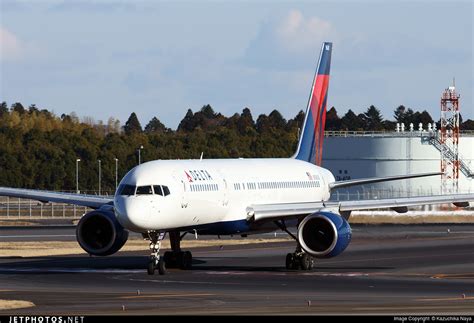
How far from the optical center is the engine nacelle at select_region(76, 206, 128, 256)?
151 feet

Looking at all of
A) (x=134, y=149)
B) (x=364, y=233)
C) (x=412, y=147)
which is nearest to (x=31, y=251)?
(x=364, y=233)

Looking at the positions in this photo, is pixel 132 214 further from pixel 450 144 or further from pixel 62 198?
pixel 450 144

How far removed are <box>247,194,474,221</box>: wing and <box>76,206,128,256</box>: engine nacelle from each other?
5.25m

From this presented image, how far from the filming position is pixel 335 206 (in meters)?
47.1

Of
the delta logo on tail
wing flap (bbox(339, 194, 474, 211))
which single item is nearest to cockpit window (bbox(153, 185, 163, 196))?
wing flap (bbox(339, 194, 474, 211))

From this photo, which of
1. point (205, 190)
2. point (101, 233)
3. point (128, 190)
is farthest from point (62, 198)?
point (128, 190)

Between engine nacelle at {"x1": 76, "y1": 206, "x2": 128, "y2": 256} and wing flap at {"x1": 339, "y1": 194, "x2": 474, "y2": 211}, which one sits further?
wing flap at {"x1": 339, "y1": 194, "x2": 474, "y2": 211}

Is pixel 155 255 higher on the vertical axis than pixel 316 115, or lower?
lower

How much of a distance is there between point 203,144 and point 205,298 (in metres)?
121

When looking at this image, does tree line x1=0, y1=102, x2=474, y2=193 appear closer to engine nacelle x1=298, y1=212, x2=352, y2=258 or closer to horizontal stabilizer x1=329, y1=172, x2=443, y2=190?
horizontal stabilizer x1=329, y1=172, x2=443, y2=190

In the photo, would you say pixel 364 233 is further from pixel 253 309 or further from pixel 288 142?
pixel 288 142

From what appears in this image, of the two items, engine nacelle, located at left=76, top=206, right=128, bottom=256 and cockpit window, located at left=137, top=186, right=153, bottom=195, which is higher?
cockpit window, located at left=137, top=186, right=153, bottom=195

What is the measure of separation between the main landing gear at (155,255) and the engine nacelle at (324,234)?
5.02 m

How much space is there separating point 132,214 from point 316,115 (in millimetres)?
19435
